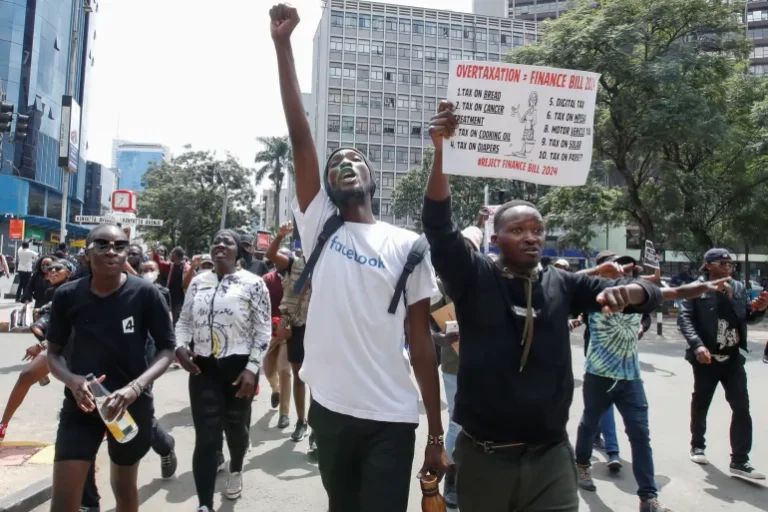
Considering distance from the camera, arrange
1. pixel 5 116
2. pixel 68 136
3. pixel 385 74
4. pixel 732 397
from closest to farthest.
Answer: pixel 732 397
pixel 5 116
pixel 68 136
pixel 385 74

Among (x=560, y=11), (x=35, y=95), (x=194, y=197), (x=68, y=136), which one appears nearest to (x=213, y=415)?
(x=68, y=136)

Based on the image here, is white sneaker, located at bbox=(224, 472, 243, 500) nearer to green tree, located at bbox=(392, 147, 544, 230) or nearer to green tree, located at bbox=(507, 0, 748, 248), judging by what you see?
green tree, located at bbox=(507, 0, 748, 248)

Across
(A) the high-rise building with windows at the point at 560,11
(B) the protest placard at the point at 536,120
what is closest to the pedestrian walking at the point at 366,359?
(B) the protest placard at the point at 536,120

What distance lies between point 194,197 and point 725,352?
135 feet

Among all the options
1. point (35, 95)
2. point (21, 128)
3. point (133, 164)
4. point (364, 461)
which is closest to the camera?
point (364, 461)

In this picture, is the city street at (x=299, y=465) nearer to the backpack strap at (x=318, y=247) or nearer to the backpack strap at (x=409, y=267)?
the backpack strap at (x=318, y=247)

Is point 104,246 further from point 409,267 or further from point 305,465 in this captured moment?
point 305,465

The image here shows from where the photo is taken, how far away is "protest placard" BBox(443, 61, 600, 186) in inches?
103

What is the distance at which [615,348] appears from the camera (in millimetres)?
4832

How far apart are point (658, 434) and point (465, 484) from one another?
4.82 m

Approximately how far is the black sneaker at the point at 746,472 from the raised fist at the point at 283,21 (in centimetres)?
503

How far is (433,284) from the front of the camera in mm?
2650

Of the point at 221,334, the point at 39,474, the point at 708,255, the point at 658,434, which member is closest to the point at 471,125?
the point at 221,334

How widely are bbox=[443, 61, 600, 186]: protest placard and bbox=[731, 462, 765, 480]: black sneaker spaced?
387 cm
